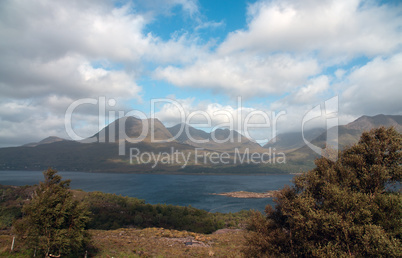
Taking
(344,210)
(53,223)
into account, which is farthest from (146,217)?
(344,210)

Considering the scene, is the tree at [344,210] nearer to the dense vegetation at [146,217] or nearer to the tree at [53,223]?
the tree at [53,223]

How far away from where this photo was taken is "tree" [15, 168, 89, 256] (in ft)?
66.5

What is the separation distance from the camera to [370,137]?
62.1ft

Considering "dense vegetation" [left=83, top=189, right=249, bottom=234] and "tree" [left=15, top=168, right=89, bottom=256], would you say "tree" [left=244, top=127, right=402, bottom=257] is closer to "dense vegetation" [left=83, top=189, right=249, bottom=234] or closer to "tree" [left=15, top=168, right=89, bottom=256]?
"tree" [left=15, top=168, right=89, bottom=256]

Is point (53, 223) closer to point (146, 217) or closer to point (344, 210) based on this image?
point (344, 210)

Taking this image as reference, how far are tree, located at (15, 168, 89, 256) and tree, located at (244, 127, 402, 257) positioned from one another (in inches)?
663

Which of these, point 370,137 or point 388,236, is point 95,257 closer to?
point 388,236

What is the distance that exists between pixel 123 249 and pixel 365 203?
27.3 meters

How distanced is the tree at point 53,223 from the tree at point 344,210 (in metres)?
16.8

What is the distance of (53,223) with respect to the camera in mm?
21219

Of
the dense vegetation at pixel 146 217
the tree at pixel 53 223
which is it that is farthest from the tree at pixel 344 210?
the dense vegetation at pixel 146 217

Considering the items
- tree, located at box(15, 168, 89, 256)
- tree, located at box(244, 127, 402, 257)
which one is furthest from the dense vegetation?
tree, located at box(244, 127, 402, 257)

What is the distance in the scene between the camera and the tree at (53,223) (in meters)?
20.3

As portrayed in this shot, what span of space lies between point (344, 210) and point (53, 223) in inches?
986
